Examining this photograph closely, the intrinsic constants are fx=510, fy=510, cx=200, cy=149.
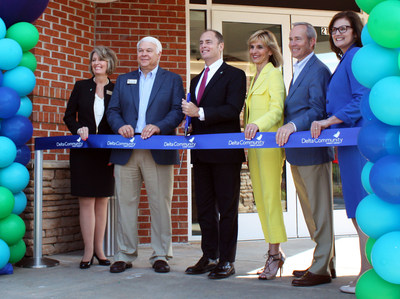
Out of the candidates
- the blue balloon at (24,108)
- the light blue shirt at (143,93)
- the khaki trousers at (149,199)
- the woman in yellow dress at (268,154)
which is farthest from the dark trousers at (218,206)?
the blue balloon at (24,108)

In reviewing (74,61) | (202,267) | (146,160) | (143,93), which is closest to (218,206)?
(202,267)

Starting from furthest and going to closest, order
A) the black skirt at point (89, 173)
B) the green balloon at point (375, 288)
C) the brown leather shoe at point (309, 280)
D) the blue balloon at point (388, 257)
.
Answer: the black skirt at point (89, 173) → the brown leather shoe at point (309, 280) → the green balloon at point (375, 288) → the blue balloon at point (388, 257)

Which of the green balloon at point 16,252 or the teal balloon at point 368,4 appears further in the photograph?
the green balloon at point 16,252

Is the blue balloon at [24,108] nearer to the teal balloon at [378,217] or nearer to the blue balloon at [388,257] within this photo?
the teal balloon at [378,217]

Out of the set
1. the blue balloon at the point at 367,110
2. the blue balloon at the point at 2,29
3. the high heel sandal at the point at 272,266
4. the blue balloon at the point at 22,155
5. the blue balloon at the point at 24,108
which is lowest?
the high heel sandal at the point at 272,266

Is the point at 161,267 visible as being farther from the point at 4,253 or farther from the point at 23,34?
the point at 23,34

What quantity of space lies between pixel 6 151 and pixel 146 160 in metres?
1.15

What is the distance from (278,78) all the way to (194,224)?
9.08 feet

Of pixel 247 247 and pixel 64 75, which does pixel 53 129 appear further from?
pixel 247 247

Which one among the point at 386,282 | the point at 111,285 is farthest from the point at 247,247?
the point at 386,282

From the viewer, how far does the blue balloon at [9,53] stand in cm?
409

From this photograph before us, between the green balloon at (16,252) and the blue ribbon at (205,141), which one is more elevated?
the blue ribbon at (205,141)

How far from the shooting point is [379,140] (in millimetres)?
2684

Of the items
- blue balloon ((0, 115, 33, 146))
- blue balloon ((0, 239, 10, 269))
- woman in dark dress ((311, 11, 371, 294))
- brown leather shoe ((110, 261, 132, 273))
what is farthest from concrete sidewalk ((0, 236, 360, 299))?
blue balloon ((0, 115, 33, 146))
